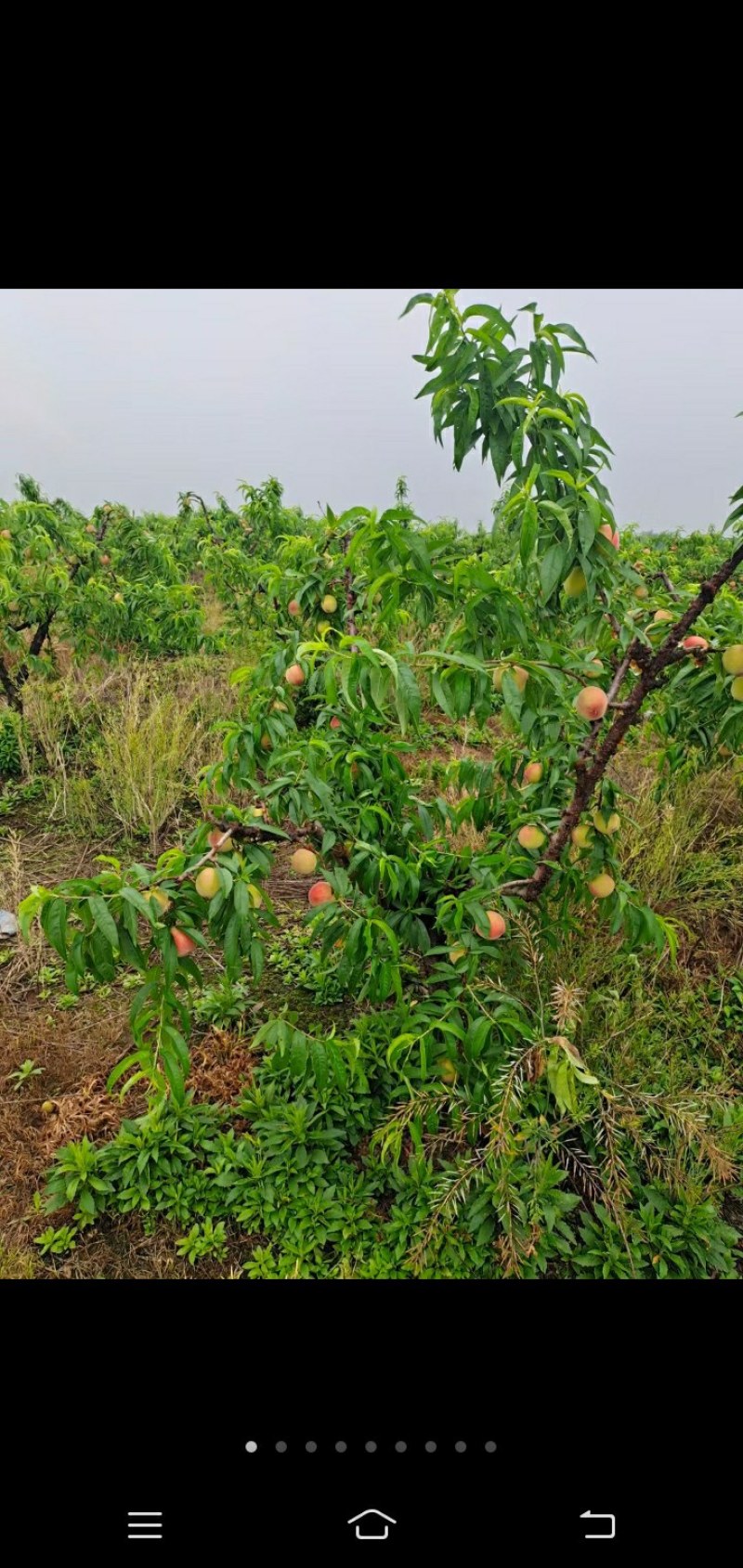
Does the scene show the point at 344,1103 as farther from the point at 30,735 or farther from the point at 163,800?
the point at 30,735

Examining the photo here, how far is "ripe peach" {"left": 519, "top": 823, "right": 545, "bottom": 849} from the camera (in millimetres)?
1683

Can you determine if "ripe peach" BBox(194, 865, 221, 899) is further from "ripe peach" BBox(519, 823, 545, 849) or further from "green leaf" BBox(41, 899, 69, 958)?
"ripe peach" BBox(519, 823, 545, 849)

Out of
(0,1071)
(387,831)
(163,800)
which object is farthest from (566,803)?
(163,800)

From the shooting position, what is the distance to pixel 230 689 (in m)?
4.59

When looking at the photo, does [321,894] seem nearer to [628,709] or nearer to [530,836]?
[530,836]

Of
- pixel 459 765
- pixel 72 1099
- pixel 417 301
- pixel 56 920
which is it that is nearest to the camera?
pixel 417 301

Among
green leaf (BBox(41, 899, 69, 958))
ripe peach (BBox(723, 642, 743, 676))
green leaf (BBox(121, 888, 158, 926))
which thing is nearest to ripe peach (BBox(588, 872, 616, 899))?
ripe peach (BBox(723, 642, 743, 676))

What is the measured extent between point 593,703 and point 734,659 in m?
0.29

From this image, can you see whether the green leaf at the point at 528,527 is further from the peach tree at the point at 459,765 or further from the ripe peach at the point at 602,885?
the ripe peach at the point at 602,885

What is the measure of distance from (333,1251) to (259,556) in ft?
15.5

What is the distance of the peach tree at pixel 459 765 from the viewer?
4.18 feet

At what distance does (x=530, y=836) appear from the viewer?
5.53 feet

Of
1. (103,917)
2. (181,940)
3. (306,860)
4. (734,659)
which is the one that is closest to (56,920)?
(103,917)
